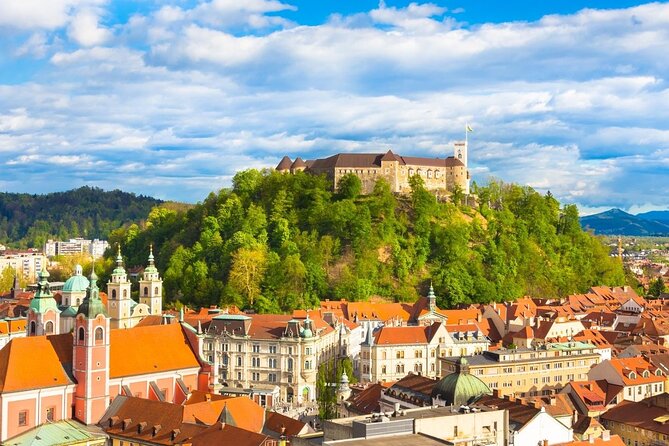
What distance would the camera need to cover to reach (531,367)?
82.8 meters

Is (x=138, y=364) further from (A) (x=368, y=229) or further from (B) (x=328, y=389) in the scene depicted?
(A) (x=368, y=229)

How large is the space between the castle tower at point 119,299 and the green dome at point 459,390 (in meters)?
39.8

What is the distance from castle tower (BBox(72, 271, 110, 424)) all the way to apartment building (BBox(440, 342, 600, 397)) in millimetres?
32442

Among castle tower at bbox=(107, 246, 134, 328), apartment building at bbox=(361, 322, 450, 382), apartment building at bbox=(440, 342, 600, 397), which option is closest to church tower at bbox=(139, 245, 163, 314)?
castle tower at bbox=(107, 246, 134, 328)

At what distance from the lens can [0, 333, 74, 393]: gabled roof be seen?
56.8 m

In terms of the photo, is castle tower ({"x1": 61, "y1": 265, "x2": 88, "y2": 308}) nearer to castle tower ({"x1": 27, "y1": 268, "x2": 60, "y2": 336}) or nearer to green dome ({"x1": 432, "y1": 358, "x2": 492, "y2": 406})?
castle tower ({"x1": 27, "y1": 268, "x2": 60, "y2": 336})

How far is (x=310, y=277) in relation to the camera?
116312mm

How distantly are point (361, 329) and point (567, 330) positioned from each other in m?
23.4

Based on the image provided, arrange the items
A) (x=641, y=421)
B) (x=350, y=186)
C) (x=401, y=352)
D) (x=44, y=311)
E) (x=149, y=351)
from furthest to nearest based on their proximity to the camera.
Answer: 1. (x=350, y=186)
2. (x=401, y=352)
3. (x=44, y=311)
4. (x=149, y=351)
5. (x=641, y=421)

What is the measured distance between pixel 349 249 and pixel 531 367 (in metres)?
44.6

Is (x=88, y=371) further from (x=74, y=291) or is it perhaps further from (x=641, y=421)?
(x=641, y=421)

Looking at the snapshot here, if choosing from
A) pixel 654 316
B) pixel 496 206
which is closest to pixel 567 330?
pixel 654 316

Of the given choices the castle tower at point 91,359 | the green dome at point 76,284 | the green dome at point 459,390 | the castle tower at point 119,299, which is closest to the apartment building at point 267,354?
the castle tower at point 119,299

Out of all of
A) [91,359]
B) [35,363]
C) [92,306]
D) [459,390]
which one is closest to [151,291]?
[91,359]
